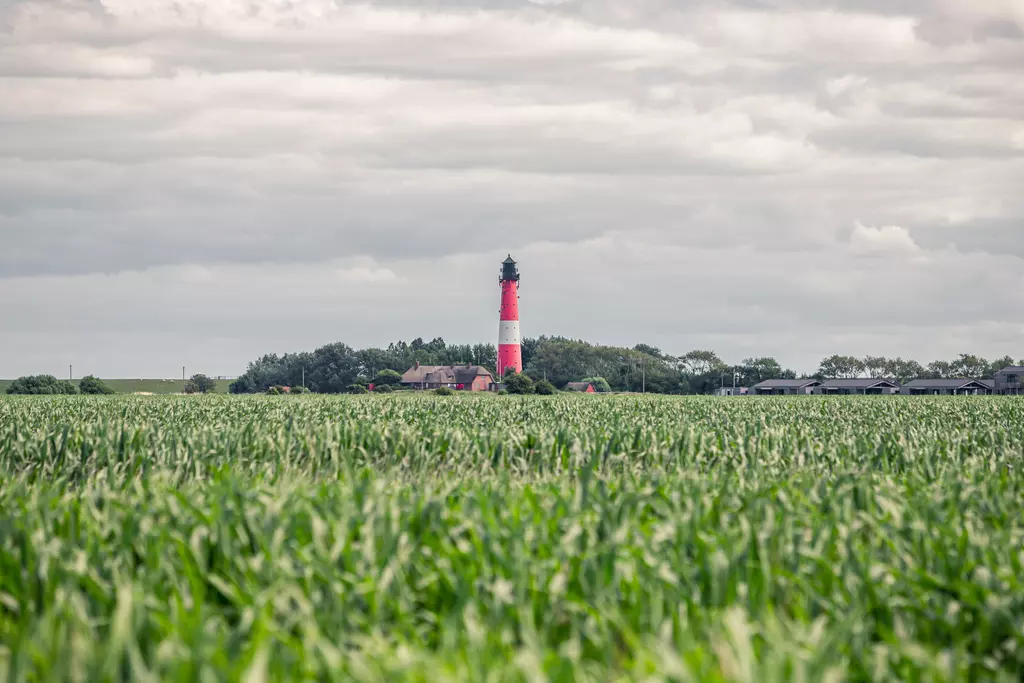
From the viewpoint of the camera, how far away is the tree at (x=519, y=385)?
91250 mm

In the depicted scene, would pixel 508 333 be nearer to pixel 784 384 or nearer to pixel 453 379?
pixel 453 379

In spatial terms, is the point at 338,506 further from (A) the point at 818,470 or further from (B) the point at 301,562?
(A) the point at 818,470

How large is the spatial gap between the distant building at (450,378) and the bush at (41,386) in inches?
2519

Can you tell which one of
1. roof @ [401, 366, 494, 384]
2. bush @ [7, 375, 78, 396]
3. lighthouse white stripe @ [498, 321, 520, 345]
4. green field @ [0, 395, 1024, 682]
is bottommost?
green field @ [0, 395, 1024, 682]

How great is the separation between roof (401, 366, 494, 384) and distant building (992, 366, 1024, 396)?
243 ft

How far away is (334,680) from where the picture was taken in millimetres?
4609

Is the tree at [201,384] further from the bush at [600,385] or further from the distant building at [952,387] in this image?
the distant building at [952,387]

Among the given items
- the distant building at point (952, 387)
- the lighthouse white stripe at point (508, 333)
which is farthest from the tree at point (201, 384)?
the distant building at point (952, 387)

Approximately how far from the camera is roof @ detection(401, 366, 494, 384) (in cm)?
15412

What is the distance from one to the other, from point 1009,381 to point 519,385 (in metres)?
83.7

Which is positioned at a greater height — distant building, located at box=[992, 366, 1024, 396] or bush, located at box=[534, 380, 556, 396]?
distant building, located at box=[992, 366, 1024, 396]

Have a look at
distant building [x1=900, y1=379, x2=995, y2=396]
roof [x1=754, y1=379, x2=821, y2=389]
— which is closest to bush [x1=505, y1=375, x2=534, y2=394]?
roof [x1=754, y1=379, x2=821, y2=389]

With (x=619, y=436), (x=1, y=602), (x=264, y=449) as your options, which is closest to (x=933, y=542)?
(x=1, y=602)

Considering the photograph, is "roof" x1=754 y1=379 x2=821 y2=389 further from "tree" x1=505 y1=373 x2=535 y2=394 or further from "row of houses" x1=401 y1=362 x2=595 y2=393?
"tree" x1=505 y1=373 x2=535 y2=394
